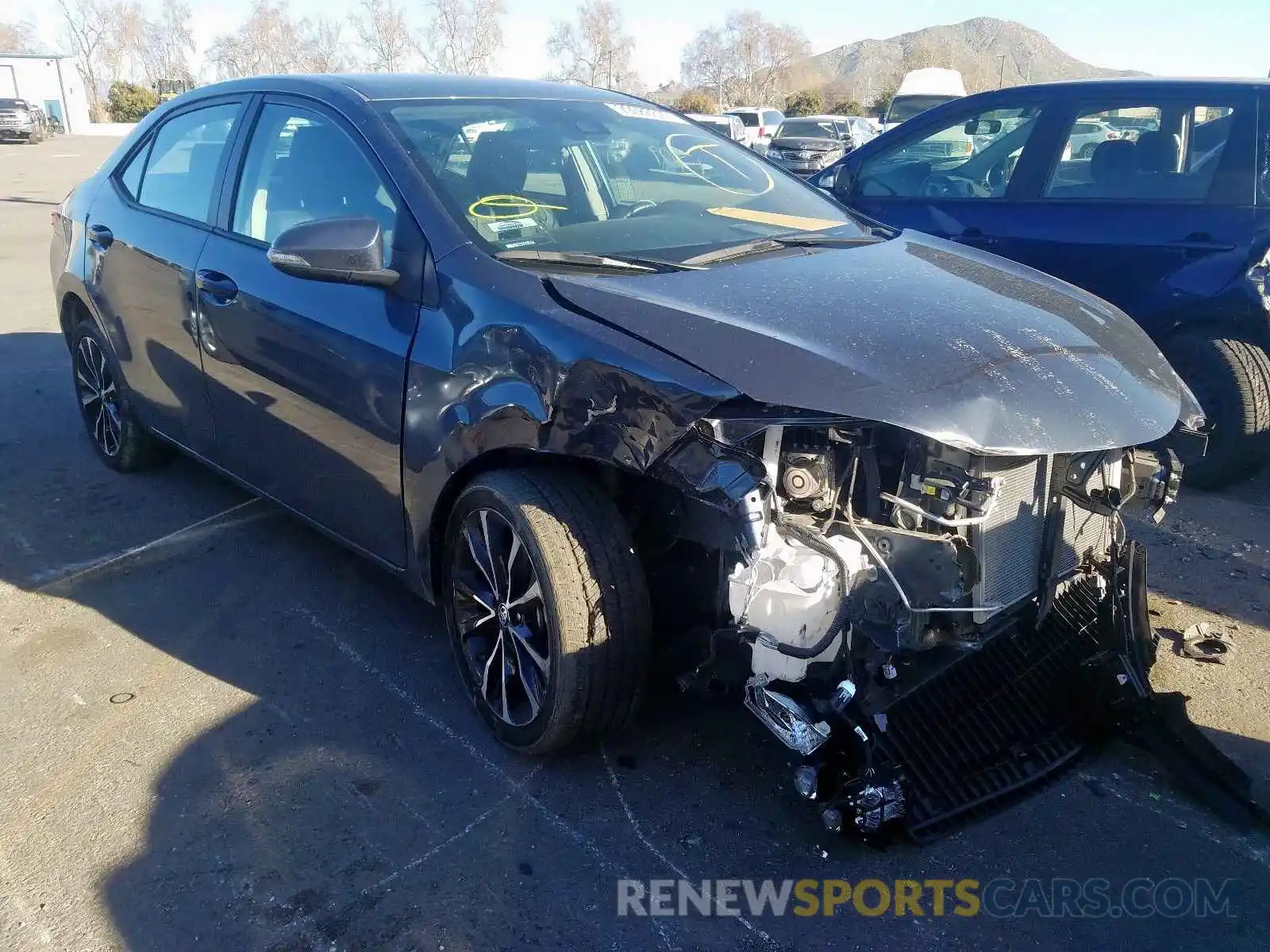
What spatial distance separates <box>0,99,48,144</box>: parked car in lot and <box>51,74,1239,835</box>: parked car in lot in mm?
37858

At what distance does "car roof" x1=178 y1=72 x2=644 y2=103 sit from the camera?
3.44 meters

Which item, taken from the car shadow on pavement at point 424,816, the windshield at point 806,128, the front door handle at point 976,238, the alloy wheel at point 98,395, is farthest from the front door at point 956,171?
the windshield at point 806,128

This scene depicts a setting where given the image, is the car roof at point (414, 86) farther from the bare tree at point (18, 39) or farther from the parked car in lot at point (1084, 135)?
the bare tree at point (18, 39)

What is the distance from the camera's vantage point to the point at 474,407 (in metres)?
2.73

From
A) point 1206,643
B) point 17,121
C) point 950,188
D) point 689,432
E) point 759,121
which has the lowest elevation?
point 1206,643

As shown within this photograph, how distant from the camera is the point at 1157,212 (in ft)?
15.7

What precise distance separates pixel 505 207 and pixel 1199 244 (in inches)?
132

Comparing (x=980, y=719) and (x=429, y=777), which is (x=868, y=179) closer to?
(x=980, y=719)

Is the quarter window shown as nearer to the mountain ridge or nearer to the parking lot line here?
the parking lot line

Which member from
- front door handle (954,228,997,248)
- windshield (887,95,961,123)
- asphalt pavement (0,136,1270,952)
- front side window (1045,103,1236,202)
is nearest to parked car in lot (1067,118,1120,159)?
front side window (1045,103,1236,202)

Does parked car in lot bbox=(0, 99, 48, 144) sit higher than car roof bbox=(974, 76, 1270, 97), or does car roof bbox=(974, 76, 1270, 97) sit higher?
car roof bbox=(974, 76, 1270, 97)

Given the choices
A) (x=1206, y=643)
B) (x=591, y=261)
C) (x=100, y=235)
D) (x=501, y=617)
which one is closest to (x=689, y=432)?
(x=591, y=261)

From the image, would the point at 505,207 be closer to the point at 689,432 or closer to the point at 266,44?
the point at 689,432

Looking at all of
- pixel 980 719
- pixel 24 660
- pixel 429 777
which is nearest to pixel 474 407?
pixel 429 777
